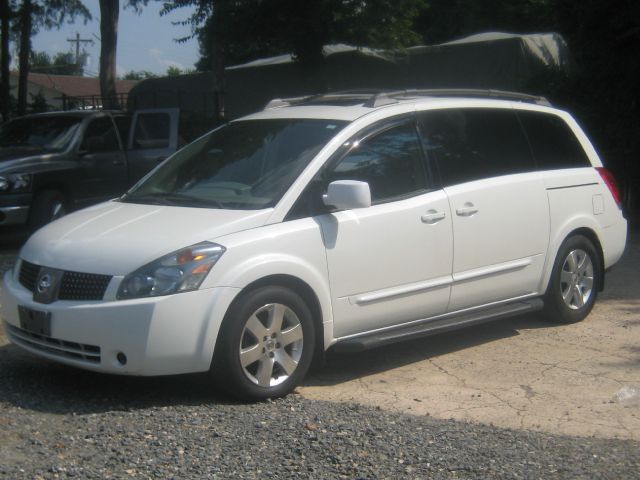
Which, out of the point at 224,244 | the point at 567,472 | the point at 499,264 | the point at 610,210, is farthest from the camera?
the point at 610,210

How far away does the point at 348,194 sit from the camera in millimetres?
5691

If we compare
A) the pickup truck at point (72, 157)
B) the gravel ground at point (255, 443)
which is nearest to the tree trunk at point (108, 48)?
the pickup truck at point (72, 157)

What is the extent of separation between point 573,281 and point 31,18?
21.0m

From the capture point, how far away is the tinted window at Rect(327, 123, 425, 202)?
6.16 meters


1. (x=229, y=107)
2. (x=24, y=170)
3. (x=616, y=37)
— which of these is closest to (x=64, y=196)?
(x=24, y=170)

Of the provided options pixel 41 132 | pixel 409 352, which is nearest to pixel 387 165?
pixel 409 352

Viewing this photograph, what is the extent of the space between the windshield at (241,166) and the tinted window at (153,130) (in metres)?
6.40

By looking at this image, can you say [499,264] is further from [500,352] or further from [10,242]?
[10,242]

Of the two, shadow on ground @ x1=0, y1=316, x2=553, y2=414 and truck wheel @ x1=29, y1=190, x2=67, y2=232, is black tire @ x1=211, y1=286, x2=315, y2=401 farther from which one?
truck wheel @ x1=29, y1=190, x2=67, y2=232

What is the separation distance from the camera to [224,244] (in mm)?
5348

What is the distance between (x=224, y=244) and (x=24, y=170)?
22.8 feet

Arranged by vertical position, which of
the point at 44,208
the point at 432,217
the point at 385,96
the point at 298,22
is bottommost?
the point at 44,208

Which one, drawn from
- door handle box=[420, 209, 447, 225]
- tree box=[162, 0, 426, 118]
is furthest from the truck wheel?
tree box=[162, 0, 426, 118]

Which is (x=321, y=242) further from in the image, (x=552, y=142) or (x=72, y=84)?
(x=72, y=84)
